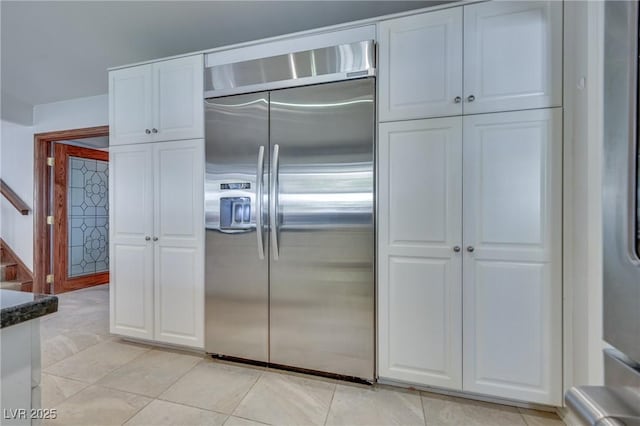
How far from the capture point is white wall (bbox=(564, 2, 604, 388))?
124 centimetres

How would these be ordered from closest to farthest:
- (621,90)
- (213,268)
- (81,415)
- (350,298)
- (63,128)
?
(621,90) < (81,415) < (350,298) < (213,268) < (63,128)

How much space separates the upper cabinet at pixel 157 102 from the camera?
82.4 inches

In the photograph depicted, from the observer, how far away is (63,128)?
137 inches

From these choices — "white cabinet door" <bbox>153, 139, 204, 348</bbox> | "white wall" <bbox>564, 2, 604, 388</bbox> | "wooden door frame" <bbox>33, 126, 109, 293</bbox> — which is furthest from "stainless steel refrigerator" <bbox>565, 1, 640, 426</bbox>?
"wooden door frame" <bbox>33, 126, 109, 293</bbox>

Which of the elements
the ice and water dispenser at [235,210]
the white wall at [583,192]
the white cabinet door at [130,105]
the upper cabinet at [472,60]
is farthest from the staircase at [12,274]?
the white wall at [583,192]

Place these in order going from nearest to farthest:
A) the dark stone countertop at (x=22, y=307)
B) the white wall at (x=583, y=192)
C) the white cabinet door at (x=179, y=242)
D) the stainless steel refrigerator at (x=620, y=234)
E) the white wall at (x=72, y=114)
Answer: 1. the stainless steel refrigerator at (x=620, y=234)
2. the dark stone countertop at (x=22, y=307)
3. the white wall at (x=583, y=192)
4. the white cabinet door at (x=179, y=242)
5. the white wall at (x=72, y=114)

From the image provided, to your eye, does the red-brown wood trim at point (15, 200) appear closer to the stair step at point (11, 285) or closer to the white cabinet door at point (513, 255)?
the stair step at point (11, 285)

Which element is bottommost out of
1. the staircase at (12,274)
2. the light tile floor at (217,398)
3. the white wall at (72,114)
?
the light tile floor at (217,398)

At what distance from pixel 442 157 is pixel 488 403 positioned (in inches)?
55.8

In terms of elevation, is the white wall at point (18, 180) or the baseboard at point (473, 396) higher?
the white wall at point (18, 180)

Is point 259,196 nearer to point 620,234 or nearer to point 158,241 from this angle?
point 158,241

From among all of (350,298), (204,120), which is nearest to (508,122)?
(350,298)

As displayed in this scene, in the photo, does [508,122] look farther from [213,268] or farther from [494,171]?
[213,268]

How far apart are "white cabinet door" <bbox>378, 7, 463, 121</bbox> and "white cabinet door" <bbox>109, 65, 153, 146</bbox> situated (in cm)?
175
